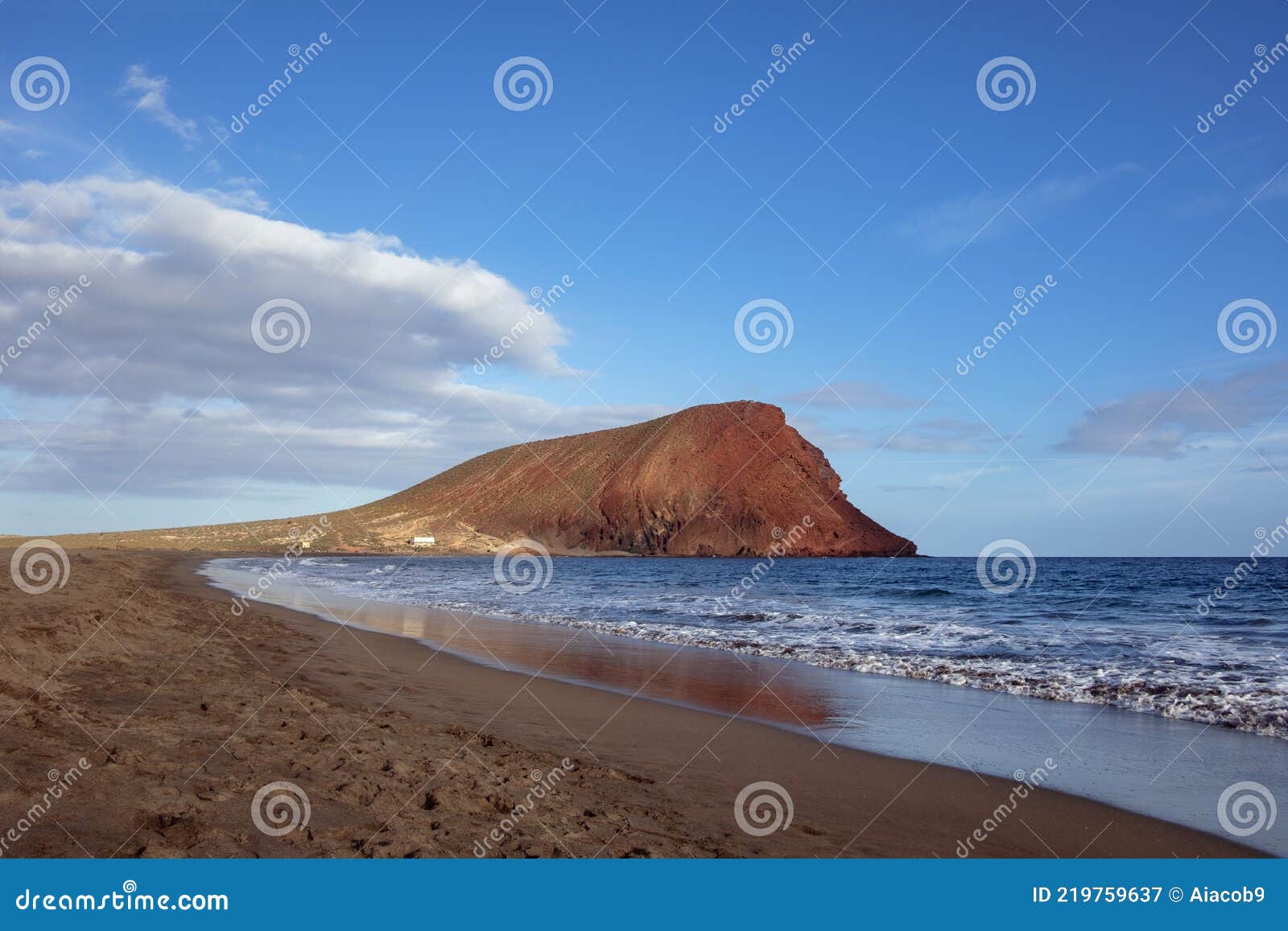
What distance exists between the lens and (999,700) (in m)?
11.3

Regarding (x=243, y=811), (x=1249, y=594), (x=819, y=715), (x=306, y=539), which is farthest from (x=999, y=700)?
(x=306, y=539)

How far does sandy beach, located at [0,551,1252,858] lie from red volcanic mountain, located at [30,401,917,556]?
328 feet

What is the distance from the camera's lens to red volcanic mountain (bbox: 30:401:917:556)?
398 feet

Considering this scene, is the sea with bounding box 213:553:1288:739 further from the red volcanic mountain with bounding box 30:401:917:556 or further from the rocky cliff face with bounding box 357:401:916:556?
the rocky cliff face with bounding box 357:401:916:556

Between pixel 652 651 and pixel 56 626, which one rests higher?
pixel 652 651

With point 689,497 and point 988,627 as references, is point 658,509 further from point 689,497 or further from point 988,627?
point 988,627

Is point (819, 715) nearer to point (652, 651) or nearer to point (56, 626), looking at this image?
point (652, 651)

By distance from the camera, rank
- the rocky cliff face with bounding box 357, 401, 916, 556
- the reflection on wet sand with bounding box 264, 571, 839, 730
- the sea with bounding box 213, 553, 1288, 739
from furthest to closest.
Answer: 1. the rocky cliff face with bounding box 357, 401, 916, 556
2. the sea with bounding box 213, 553, 1288, 739
3. the reflection on wet sand with bounding box 264, 571, 839, 730

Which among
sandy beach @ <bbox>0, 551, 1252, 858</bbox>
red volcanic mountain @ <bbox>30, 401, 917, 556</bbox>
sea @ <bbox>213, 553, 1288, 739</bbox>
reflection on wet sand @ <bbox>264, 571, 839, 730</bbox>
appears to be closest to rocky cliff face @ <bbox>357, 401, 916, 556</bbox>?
red volcanic mountain @ <bbox>30, 401, 917, 556</bbox>

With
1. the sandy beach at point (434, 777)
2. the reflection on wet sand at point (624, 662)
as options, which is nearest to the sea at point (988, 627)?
the reflection on wet sand at point (624, 662)

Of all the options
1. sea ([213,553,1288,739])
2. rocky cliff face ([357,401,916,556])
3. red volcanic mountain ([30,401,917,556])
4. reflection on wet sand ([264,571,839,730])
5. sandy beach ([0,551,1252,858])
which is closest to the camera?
sandy beach ([0,551,1252,858])

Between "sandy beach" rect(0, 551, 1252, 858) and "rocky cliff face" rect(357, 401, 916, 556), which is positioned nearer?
"sandy beach" rect(0, 551, 1252, 858)

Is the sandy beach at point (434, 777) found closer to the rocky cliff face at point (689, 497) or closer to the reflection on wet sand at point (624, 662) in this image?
the reflection on wet sand at point (624, 662)

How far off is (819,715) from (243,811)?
6907 millimetres
